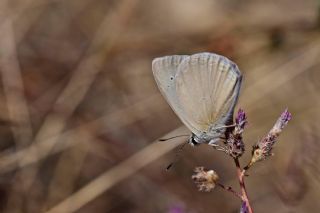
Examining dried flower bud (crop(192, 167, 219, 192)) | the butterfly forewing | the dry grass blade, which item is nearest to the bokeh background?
the dry grass blade

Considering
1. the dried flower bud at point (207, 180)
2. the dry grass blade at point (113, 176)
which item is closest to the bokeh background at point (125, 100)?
the dry grass blade at point (113, 176)

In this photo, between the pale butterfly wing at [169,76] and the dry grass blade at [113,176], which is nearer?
the pale butterfly wing at [169,76]

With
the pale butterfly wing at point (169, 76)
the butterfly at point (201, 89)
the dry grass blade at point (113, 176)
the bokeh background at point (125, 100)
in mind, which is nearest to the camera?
the butterfly at point (201, 89)

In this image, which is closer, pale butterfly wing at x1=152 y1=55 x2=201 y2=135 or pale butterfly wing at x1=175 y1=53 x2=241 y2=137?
pale butterfly wing at x1=175 y1=53 x2=241 y2=137

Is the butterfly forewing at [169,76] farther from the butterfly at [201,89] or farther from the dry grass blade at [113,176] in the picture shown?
the dry grass blade at [113,176]

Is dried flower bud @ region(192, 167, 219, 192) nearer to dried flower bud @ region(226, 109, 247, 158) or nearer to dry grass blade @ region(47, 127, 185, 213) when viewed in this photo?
dried flower bud @ region(226, 109, 247, 158)

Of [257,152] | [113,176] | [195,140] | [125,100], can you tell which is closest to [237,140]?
[257,152]
